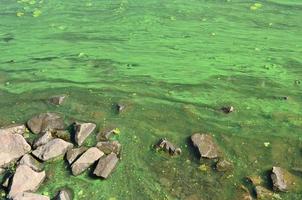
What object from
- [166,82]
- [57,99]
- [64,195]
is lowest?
[64,195]

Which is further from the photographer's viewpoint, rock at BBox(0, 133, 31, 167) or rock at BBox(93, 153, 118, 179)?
rock at BBox(0, 133, 31, 167)

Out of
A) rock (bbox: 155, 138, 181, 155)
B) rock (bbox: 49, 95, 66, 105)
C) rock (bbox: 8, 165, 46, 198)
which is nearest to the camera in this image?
rock (bbox: 8, 165, 46, 198)

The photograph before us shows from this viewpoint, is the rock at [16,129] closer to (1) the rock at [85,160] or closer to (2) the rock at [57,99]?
(2) the rock at [57,99]

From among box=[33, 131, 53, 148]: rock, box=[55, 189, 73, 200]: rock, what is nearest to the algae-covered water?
box=[55, 189, 73, 200]: rock

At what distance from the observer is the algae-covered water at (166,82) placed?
160 inches

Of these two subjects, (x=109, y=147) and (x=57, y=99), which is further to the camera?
(x=57, y=99)

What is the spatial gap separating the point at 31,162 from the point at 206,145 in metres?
1.61

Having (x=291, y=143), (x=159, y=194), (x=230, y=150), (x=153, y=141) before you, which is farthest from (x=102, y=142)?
(x=291, y=143)

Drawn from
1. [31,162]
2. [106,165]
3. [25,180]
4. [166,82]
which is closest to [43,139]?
[31,162]

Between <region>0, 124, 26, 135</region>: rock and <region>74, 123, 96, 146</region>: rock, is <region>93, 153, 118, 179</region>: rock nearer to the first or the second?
<region>74, 123, 96, 146</region>: rock

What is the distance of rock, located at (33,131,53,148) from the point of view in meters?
4.47

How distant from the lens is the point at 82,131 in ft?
14.8

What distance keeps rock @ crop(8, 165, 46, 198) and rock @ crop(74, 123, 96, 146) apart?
49cm

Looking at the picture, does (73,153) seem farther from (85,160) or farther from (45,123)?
(45,123)
